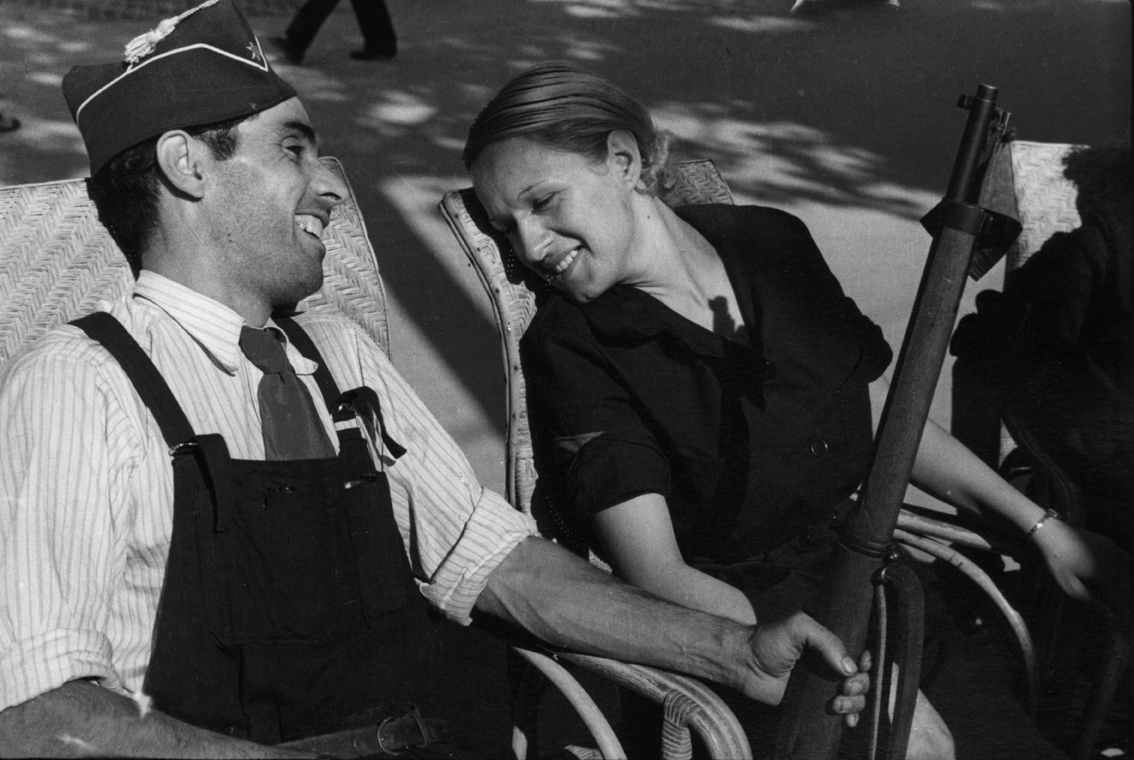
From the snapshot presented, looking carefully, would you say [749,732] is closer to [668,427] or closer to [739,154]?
[668,427]

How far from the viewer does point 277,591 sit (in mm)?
1787

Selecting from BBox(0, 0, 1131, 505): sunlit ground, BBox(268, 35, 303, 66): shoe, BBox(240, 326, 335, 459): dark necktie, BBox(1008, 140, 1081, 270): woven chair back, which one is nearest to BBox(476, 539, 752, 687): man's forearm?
BBox(240, 326, 335, 459): dark necktie

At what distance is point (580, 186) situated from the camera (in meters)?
2.10

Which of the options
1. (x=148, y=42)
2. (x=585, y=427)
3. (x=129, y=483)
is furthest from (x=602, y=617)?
(x=148, y=42)

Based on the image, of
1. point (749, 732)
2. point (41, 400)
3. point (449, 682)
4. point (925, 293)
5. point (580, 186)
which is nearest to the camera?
point (925, 293)

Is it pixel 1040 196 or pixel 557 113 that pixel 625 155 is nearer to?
pixel 557 113

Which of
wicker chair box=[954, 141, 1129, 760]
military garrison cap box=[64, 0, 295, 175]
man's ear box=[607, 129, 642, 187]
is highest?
military garrison cap box=[64, 0, 295, 175]

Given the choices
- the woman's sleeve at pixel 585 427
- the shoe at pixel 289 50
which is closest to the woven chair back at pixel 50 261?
the woman's sleeve at pixel 585 427

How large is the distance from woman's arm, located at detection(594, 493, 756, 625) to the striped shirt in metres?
0.18

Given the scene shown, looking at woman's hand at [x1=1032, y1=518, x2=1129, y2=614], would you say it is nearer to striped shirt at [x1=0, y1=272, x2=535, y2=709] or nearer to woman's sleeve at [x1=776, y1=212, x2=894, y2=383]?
woman's sleeve at [x1=776, y1=212, x2=894, y2=383]

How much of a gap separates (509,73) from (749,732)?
8.73 ft

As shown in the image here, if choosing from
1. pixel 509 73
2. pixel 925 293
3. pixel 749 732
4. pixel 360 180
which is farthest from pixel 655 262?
pixel 360 180

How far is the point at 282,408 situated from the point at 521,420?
47 centimetres

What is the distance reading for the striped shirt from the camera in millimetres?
1578
